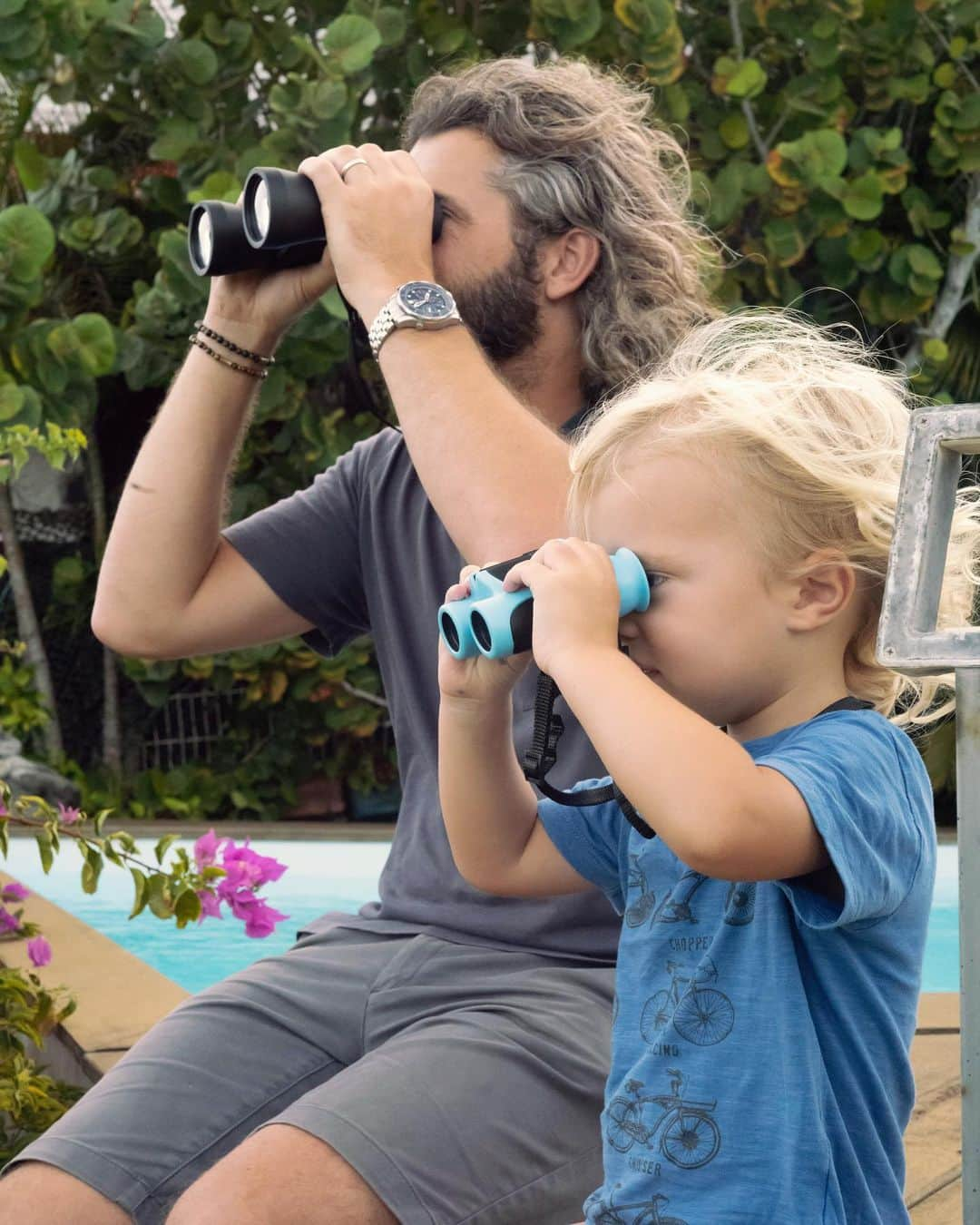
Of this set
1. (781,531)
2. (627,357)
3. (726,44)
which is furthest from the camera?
(726,44)

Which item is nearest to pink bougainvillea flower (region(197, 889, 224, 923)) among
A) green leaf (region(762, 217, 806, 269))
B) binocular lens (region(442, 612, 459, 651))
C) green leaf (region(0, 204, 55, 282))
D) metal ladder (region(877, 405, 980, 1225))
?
binocular lens (region(442, 612, 459, 651))

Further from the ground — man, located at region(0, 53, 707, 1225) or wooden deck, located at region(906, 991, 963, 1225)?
man, located at region(0, 53, 707, 1225)

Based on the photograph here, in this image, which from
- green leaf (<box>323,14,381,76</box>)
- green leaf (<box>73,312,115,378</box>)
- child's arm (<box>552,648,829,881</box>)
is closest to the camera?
child's arm (<box>552,648,829,881</box>)

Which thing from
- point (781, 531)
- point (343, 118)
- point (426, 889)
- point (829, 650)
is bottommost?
point (426, 889)

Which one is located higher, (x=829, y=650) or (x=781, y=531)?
(x=781, y=531)

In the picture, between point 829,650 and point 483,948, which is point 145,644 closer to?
point 483,948

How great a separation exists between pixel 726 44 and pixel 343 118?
178cm

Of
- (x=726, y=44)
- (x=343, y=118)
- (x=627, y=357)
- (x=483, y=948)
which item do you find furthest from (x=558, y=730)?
(x=726, y=44)

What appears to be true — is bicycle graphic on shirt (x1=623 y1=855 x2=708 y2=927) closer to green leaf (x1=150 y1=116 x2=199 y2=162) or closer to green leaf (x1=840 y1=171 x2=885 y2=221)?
green leaf (x1=150 y1=116 x2=199 y2=162)

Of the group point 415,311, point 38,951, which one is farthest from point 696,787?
point 38,951

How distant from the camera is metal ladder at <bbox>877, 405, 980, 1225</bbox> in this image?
3.02 feet

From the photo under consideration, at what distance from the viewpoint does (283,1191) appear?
57.7 inches

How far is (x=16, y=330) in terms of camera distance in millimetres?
5793

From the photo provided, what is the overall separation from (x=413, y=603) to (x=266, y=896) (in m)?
2.95
